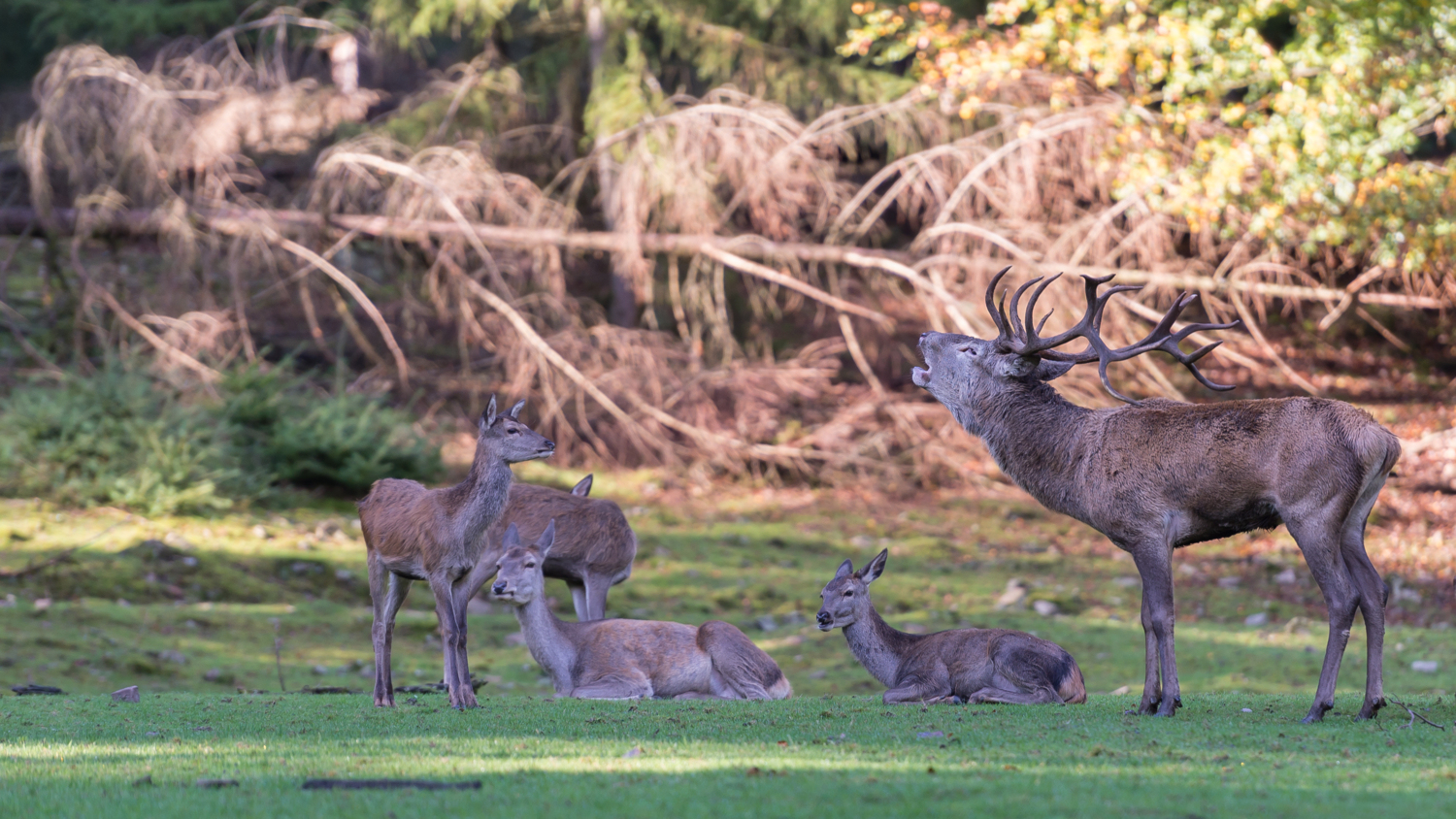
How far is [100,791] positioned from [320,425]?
1429cm

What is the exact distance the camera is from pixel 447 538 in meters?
9.80

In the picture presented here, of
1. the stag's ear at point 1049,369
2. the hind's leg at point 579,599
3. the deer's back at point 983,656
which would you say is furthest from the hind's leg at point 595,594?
the stag's ear at point 1049,369

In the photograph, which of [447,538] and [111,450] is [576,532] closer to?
[447,538]

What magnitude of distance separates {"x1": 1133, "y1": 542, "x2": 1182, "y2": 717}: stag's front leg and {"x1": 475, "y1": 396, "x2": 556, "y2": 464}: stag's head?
13.6 ft

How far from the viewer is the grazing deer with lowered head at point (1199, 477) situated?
26.7 feet

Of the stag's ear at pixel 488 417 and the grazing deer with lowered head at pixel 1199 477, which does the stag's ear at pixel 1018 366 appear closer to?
the grazing deer with lowered head at pixel 1199 477

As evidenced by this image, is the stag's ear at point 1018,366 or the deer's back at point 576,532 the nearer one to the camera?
the stag's ear at point 1018,366

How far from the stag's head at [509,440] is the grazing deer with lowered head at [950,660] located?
7.96 ft

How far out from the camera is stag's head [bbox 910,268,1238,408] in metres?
9.47

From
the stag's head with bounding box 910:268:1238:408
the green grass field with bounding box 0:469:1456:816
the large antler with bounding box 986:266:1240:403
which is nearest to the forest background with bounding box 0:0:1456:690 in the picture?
the green grass field with bounding box 0:469:1456:816

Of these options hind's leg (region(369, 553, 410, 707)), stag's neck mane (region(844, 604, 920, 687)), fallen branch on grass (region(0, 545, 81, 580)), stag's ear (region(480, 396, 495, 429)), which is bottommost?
fallen branch on grass (region(0, 545, 81, 580))

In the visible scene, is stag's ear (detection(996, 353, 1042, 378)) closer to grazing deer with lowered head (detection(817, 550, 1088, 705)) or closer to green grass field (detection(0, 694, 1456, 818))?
grazing deer with lowered head (detection(817, 550, 1088, 705))

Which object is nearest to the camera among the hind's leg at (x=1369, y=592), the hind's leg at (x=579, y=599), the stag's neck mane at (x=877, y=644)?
the hind's leg at (x=1369, y=592)

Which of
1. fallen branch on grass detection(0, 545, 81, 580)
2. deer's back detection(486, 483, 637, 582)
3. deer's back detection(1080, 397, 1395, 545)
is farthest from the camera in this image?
fallen branch on grass detection(0, 545, 81, 580)
